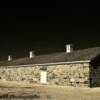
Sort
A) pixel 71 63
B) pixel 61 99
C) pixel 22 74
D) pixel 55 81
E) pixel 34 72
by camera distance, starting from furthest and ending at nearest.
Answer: pixel 22 74 < pixel 34 72 < pixel 55 81 < pixel 71 63 < pixel 61 99

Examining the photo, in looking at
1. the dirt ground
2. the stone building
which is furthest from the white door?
the dirt ground

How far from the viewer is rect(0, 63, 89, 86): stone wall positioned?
80.3 ft

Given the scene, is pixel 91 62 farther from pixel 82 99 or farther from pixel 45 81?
pixel 82 99

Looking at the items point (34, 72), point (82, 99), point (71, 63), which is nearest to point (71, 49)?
point (34, 72)

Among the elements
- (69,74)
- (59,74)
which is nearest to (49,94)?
(69,74)

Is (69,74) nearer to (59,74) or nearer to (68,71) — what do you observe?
(68,71)

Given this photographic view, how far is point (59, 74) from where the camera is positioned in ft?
90.3

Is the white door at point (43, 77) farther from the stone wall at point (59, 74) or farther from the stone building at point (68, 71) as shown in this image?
the stone wall at point (59, 74)

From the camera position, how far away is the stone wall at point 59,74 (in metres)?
24.5

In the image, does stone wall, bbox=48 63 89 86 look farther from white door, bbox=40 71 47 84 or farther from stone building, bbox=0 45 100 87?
white door, bbox=40 71 47 84

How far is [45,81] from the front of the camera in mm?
29672

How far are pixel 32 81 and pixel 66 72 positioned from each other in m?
7.33

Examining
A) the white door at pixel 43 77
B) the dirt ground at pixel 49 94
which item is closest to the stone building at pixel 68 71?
the white door at pixel 43 77

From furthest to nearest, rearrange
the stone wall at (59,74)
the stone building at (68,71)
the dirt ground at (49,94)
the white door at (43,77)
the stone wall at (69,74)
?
the white door at (43,77) → the stone wall at (59,74) → the stone wall at (69,74) → the stone building at (68,71) → the dirt ground at (49,94)
